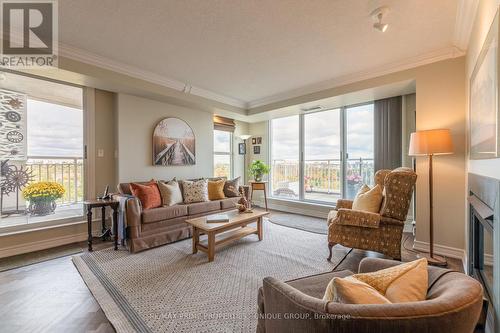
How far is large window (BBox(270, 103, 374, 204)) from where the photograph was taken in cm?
434

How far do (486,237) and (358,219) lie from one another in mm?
953

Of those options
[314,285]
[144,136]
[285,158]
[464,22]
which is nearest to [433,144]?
[464,22]

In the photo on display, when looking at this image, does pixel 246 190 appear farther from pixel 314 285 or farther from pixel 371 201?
pixel 314 285

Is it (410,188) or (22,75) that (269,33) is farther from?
(22,75)

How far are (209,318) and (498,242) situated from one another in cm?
177

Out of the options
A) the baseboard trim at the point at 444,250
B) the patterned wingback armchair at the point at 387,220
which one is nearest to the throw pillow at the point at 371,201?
the patterned wingback armchair at the point at 387,220

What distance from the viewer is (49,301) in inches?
73.0

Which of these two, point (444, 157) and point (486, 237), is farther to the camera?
point (444, 157)

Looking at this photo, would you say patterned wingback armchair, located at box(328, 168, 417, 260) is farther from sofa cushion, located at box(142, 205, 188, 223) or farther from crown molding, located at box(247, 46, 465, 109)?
sofa cushion, located at box(142, 205, 188, 223)

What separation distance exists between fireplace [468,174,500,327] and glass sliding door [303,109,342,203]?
284 centimetres

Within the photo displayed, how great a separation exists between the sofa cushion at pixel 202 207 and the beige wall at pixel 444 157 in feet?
9.77

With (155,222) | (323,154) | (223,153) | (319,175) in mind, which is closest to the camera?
(155,222)

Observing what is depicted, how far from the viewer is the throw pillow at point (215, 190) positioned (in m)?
4.16

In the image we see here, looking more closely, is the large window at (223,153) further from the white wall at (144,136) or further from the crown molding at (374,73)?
the crown molding at (374,73)
